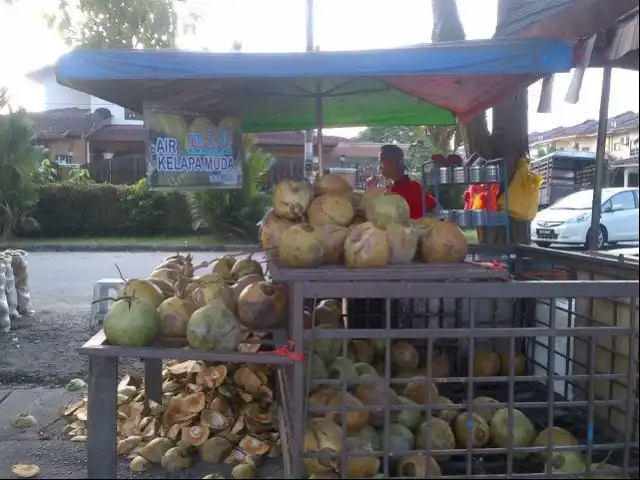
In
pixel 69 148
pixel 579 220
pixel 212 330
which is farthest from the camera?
pixel 69 148

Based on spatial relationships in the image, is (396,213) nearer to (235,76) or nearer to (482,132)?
(235,76)

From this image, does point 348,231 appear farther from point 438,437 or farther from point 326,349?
point 438,437

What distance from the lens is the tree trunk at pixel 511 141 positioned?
7.04 meters

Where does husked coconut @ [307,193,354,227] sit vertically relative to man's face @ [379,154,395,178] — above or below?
below

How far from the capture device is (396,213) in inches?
129

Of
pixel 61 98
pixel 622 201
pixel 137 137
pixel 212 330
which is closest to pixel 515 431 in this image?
pixel 212 330

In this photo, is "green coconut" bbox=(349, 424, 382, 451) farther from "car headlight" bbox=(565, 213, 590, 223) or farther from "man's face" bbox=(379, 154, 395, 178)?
"car headlight" bbox=(565, 213, 590, 223)

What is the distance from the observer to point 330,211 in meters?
3.41

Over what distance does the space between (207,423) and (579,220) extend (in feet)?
47.5

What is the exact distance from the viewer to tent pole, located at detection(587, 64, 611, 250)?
12.6 feet

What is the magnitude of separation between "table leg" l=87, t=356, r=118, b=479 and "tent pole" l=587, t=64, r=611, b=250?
264 centimetres

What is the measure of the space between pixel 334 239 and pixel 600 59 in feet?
6.48

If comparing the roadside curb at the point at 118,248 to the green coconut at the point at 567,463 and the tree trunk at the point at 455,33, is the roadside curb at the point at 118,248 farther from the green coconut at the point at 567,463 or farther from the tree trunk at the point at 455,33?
the green coconut at the point at 567,463

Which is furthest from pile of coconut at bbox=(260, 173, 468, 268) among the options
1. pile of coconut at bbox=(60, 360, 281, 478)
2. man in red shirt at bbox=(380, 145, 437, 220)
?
man in red shirt at bbox=(380, 145, 437, 220)
